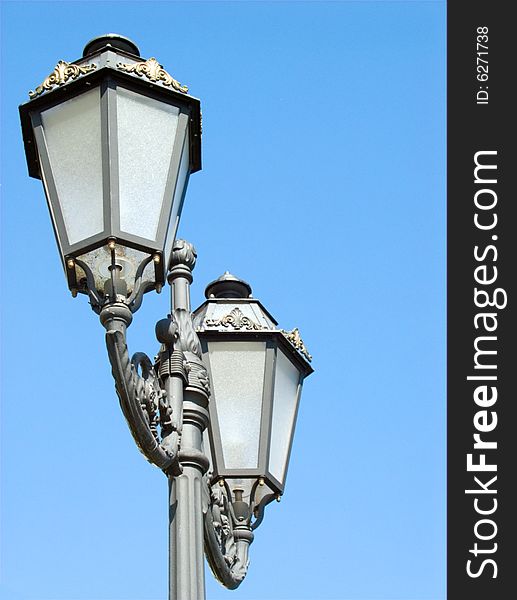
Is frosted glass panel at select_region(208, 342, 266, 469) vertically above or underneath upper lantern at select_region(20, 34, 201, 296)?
underneath

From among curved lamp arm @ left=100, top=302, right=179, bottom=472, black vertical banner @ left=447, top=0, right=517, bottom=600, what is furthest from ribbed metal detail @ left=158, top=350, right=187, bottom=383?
black vertical banner @ left=447, top=0, right=517, bottom=600

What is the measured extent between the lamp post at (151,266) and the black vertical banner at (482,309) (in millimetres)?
2663

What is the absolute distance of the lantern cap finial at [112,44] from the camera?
5.04 metres

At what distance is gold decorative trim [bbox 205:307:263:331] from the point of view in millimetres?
6043

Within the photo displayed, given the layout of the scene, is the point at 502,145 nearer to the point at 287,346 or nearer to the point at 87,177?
the point at 287,346

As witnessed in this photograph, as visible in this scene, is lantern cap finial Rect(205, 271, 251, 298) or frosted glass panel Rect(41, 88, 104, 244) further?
lantern cap finial Rect(205, 271, 251, 298)

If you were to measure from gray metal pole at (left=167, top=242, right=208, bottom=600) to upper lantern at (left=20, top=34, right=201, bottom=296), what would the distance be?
0.82 m

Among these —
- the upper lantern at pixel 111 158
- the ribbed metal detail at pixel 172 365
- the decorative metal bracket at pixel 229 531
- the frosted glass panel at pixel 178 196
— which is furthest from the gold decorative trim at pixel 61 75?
the decorative metal bracket at pixel 229 531

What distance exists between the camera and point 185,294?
5.82m

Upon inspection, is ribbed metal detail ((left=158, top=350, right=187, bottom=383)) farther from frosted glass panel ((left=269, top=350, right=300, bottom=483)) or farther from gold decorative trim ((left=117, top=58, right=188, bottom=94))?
gold decorative trim ((left=117, top=58, right=188, bottom=94))

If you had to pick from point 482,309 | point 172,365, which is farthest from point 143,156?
point 482,309

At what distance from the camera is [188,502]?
515 cm

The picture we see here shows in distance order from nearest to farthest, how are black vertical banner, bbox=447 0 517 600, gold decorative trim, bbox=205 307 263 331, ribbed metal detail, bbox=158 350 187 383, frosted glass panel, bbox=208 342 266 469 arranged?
ribbed metal detail, bbox=158 350 187 383 < frosted glass panel, bbox=208 342 266 469 < gold decorative trim, bbox=205 307 263 331 < black vertical banner, bbox=447 0 517 600

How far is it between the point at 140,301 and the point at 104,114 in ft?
2.13
